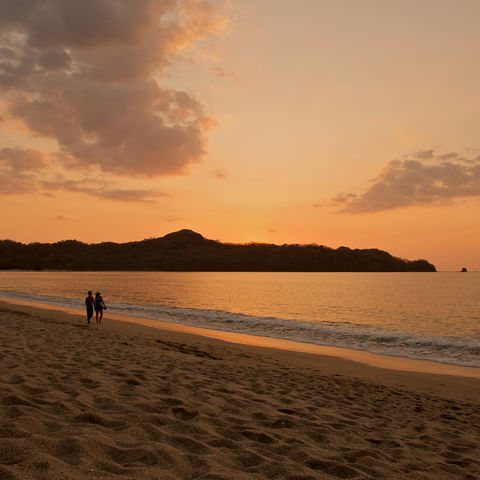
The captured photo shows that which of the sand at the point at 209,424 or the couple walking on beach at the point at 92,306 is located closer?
the sand at the point at 209,424

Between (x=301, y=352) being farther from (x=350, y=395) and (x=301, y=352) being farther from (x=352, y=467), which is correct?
(x=352, y=467)

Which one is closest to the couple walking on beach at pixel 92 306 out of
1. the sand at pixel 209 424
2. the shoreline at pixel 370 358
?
the shoreline at pixel 370 358

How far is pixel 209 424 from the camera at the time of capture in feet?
17.9

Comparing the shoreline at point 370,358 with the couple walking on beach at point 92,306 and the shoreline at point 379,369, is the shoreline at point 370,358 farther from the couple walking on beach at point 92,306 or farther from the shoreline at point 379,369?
the couple walking on beach at point 92,306

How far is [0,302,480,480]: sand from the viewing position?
13.0ft

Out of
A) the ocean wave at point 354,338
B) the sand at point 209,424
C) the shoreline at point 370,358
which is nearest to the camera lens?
the sand at point 209,424

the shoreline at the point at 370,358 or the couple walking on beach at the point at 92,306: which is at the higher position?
the couple walking on beach at the point at 92,306

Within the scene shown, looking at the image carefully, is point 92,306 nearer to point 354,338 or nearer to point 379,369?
point 354,338

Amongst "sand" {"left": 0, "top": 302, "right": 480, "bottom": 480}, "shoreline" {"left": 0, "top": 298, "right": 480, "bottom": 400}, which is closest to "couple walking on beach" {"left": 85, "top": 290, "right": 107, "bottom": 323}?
"shoreline" {"left": 0, "top": 298, "right": 480, "bottom": 400}

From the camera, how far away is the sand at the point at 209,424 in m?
3.96

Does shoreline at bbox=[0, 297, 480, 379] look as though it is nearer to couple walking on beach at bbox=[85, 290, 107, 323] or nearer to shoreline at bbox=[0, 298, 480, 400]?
shoreline at bbox=[0, 298, 480, 400]

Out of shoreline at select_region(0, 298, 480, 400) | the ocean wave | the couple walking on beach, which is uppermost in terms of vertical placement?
the couple walking on beach

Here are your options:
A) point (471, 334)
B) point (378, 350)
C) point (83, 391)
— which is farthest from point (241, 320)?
point (83, 391)

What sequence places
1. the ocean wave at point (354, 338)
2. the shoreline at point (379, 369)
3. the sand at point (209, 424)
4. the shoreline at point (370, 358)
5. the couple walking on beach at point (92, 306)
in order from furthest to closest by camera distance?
the couple walking on beach at point (92, 306), the ocean wave at point (354, 338), the shoreline at point (370, 358), the shoreline at point (379, 369), the sand at point (209, 424)
